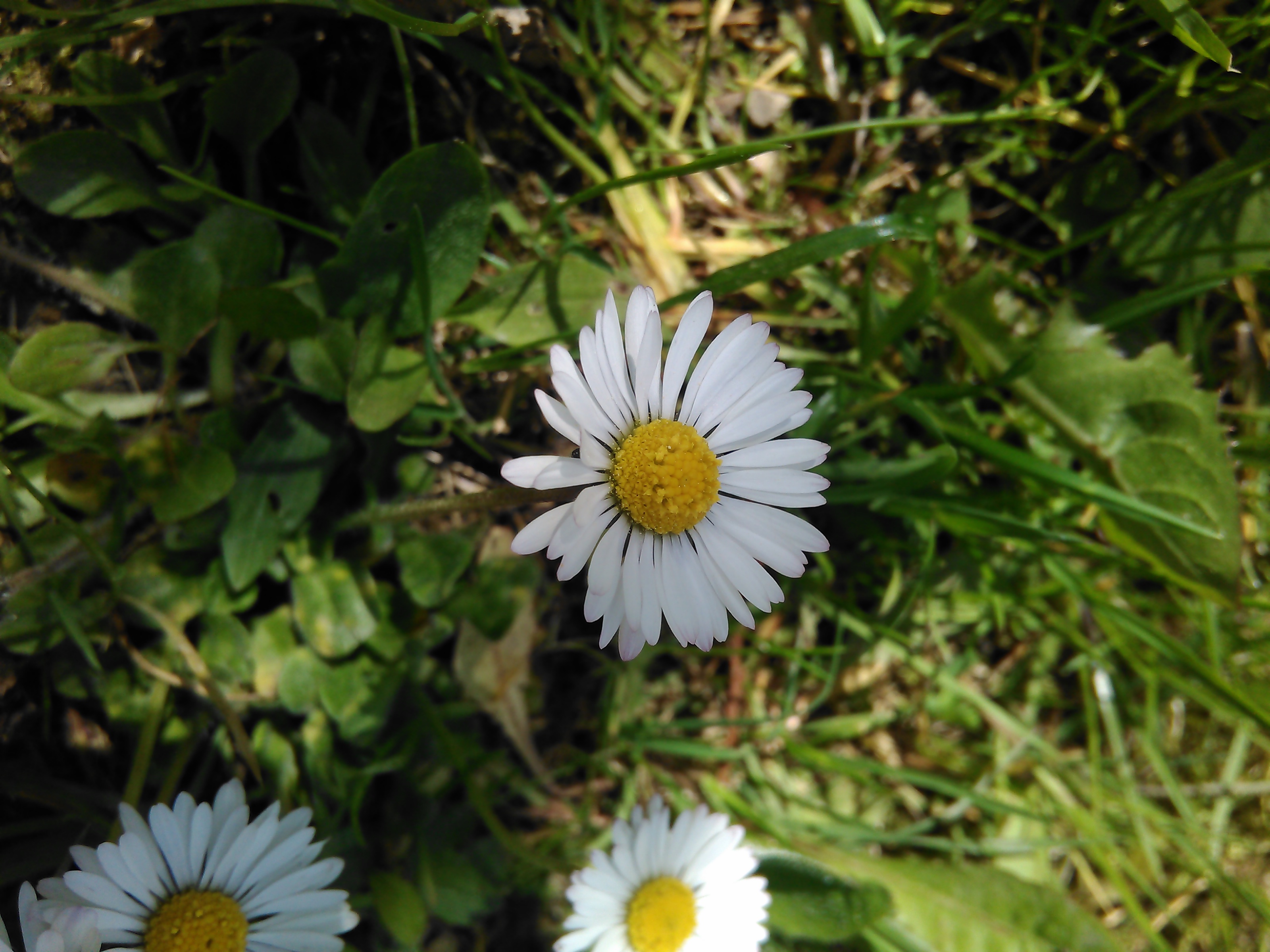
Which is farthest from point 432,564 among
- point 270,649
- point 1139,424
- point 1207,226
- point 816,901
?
point 1207,226

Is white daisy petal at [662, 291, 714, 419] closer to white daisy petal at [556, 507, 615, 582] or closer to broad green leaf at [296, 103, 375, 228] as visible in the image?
white daisy petal at [556, 507, 615, 582]

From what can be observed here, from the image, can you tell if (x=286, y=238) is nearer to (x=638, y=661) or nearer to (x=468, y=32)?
(x=468, y=32)

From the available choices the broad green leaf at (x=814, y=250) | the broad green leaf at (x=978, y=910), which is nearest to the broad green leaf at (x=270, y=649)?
the broad green leaf at (x=814, y=250)

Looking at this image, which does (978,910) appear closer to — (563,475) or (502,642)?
(502,642)

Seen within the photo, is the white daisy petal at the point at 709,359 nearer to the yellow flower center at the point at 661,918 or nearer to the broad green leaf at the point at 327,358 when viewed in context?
the broad green leaf at the point at 327,358

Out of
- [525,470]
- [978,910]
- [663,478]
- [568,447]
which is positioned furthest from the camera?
[978,910]

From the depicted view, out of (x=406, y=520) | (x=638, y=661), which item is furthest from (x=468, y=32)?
(x=638, y=661)

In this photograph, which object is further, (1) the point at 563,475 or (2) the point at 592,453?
(2) the point at 592,453
